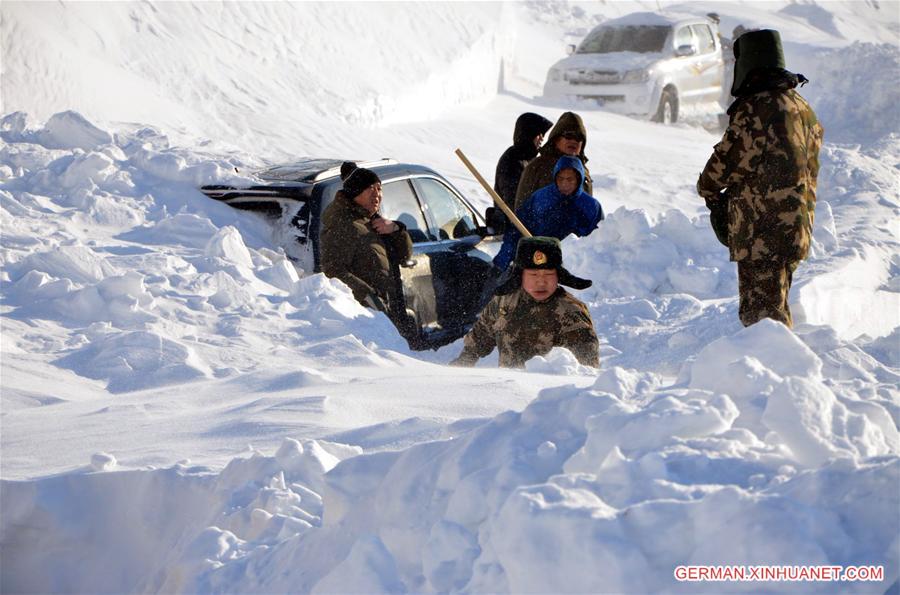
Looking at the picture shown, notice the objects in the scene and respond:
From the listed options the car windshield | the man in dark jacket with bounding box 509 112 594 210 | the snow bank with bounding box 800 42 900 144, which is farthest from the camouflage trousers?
the snow bank with bounding box 800 42 900 144

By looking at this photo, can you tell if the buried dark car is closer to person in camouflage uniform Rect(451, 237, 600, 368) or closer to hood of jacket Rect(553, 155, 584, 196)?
hood of jacket Rect(553, 155, 584, 196)

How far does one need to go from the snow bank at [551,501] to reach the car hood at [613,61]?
14.2 meters

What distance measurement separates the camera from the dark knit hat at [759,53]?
619 centimetres

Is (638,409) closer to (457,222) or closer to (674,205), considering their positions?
(457,222)

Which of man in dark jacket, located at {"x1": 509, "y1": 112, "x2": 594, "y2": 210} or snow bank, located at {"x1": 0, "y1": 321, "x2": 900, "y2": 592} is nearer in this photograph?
snow bank, located at {"x1": 0, "y1": 321, "x2": 900, "y2": 592}

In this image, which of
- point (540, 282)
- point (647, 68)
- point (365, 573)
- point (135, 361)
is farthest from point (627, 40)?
point (365, 573)

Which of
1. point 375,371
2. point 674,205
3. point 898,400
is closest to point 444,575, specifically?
point 898,400

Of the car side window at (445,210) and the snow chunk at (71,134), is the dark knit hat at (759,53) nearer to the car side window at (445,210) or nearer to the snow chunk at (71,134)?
the car side window at (445,210)

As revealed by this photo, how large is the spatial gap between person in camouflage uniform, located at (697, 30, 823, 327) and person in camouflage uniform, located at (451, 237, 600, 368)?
863 mm

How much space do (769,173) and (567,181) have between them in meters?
1.77

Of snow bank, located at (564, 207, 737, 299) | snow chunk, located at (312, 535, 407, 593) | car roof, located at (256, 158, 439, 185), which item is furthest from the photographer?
snow bank, located at (564, 207, 737, 299)

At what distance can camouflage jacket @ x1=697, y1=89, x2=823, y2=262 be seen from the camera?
622cm

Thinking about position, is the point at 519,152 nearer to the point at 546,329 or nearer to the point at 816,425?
the point at 546,329

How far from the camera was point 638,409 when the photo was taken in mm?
3537
